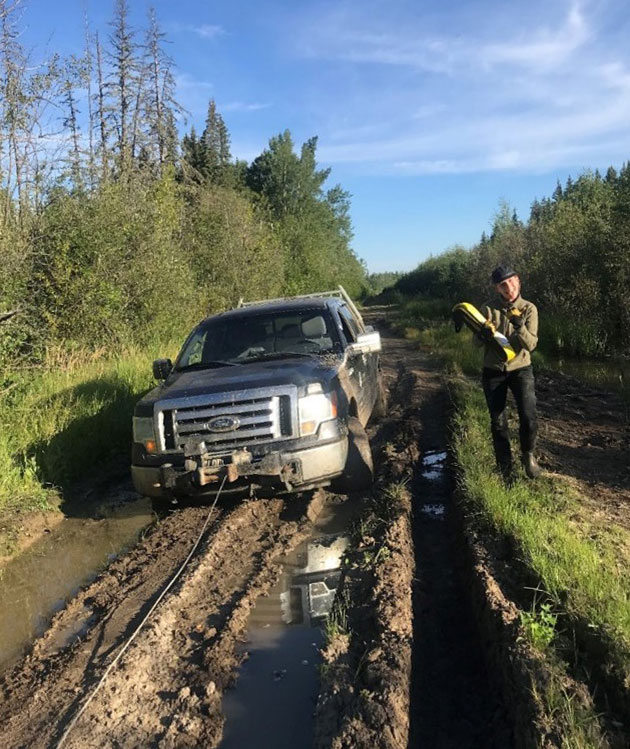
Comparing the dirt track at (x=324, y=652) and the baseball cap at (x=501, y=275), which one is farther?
the baseball cap at (x=501, y=275)

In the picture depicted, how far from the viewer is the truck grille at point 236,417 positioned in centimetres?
529

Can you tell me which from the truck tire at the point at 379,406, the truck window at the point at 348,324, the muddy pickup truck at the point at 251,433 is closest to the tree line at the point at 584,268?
the truck tire at the point at 379,406

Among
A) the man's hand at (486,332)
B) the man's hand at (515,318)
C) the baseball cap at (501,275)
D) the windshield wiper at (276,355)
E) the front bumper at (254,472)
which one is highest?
the baseball cap at (501,275)

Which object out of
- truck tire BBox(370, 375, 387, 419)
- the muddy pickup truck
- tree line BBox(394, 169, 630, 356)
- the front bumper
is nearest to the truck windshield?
the muddy pickup truck

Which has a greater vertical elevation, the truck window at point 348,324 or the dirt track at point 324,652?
the truck window at point 348,324

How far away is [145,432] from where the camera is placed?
217 inches

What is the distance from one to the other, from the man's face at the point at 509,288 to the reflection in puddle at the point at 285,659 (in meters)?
2.76

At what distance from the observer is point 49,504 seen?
21.2ft

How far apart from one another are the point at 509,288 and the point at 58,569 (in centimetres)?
471

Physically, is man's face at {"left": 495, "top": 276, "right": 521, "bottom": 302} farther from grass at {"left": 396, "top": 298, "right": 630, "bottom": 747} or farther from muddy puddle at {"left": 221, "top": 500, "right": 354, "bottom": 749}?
muddy puddle at {"left": 221, "top": 500, "right": 354, "bottom": 749}

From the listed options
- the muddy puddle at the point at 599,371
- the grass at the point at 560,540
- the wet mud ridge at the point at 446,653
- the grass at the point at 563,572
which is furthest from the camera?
the muddy puddle at the point at 599,371

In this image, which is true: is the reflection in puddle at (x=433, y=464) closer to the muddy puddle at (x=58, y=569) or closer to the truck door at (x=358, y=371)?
the truck door at (x=358, y=371)

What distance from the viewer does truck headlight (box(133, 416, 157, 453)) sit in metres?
5.46

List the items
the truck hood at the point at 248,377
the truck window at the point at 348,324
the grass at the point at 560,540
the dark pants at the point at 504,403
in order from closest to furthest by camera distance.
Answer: the grass at the point at 560,540 < the truck hood at the point at 248,377 < the dark pants at the point at 504,403 < the truck window at the point at 348,324
